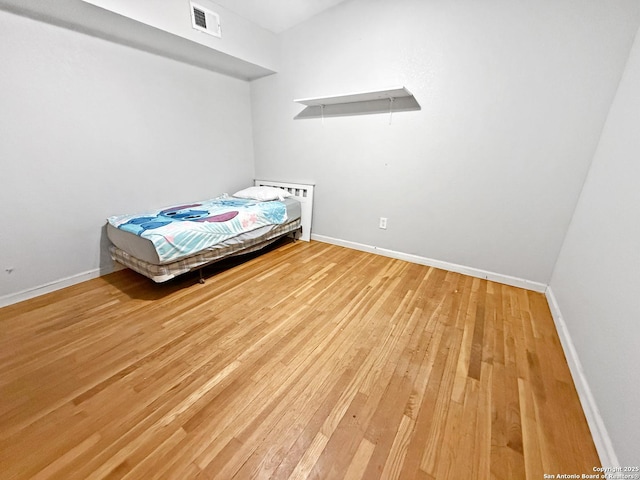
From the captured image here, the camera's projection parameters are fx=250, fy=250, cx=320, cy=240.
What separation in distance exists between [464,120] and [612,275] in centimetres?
146

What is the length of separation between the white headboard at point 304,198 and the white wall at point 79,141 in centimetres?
108

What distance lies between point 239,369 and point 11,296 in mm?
1866

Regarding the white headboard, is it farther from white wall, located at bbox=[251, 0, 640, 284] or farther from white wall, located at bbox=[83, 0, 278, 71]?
white wall, located at bbox=[83, 0, 278, 71]

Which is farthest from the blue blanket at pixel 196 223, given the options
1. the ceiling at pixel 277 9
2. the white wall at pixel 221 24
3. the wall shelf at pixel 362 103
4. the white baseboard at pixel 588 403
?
the white baseboard at pixel 588 403

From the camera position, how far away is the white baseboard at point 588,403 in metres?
0.89

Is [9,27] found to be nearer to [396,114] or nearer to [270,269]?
[270,269]

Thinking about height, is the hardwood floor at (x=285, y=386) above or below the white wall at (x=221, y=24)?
below

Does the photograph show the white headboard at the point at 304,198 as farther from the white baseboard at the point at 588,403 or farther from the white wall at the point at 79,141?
the white baseboard at the point at 588,403

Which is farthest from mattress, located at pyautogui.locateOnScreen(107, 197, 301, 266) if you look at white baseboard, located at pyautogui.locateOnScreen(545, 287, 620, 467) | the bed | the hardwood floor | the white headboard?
white baseboard, located at pyautogui.locateOnScreen(545, 287, 620, 467)

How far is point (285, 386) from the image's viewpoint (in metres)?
1.17

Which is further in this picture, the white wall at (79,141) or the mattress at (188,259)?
the mattress at (188,259)

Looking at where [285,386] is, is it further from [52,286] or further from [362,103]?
[362,103]

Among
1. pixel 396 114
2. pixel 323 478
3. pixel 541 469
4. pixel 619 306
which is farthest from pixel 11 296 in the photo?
pixel 619 306

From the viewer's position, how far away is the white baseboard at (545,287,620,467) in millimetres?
891
